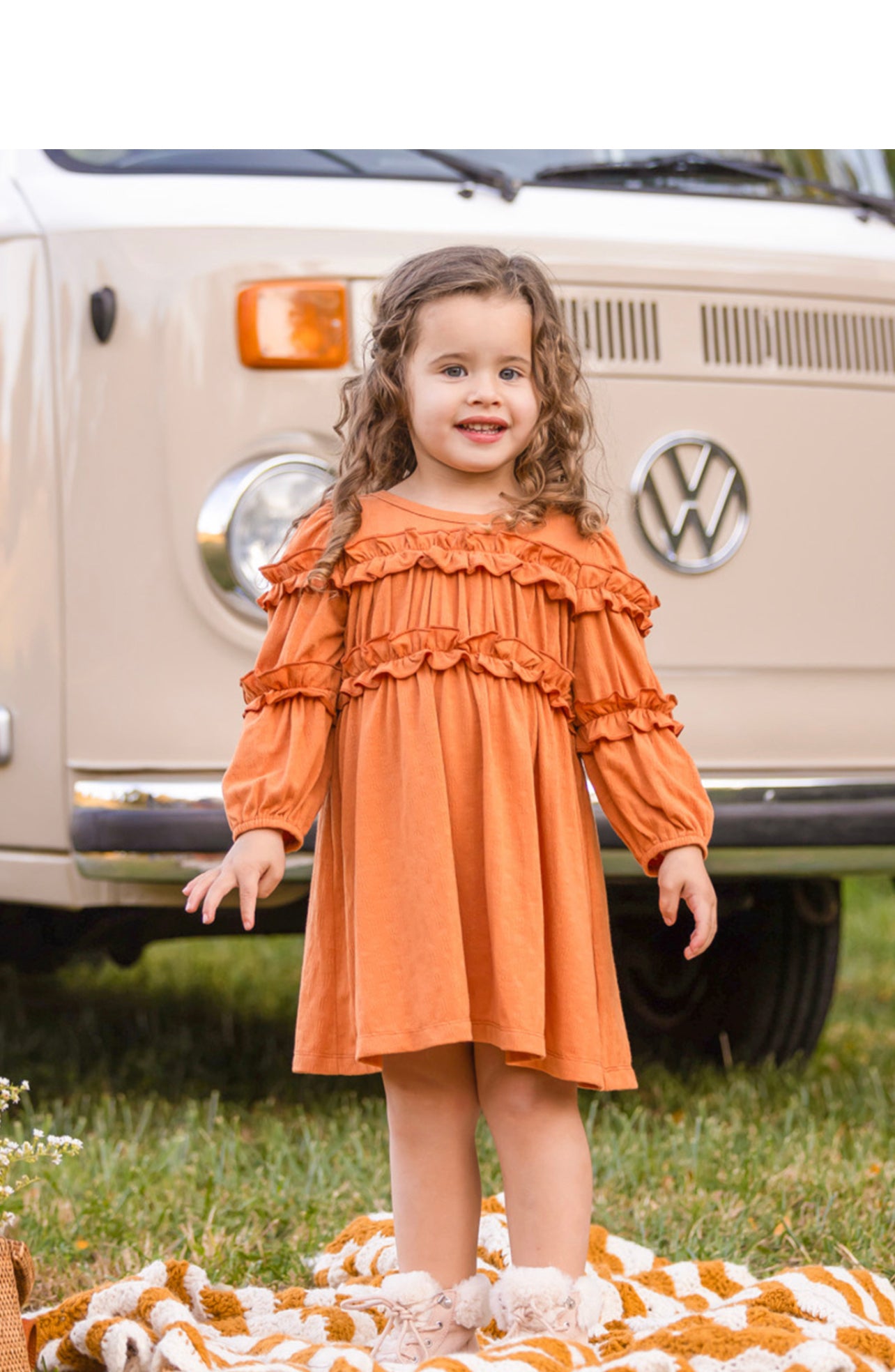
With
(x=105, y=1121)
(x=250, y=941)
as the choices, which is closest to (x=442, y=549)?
(x=105, y=1121)

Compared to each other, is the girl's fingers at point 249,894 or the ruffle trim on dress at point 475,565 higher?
the ruffle trim on dress at point 475,565

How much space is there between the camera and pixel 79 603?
111 inches

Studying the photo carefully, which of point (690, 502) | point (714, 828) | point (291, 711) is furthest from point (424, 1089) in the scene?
point (690, 502)

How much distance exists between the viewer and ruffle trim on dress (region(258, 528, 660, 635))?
200cm

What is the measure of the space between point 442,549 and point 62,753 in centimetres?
111

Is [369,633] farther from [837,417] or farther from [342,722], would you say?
[837,417]

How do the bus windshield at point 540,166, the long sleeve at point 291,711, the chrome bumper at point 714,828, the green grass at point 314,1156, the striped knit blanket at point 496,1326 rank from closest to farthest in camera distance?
the striped knit blanket at point 496,1326
the long sleeve at point 291,711
the green grass at point 314,1156
the chrome bumper at point 714,828
the bus windshield at point 540,166

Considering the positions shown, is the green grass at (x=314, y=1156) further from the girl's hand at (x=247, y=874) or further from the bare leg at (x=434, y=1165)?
the girl's hand at (x=247, y=874)

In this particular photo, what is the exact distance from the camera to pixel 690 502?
115 inches

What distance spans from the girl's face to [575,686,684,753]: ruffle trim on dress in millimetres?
336

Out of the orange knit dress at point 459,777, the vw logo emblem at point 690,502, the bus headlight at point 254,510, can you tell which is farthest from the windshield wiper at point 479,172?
the orange knit dress at point 459,777

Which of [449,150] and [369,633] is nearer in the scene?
[369,633]

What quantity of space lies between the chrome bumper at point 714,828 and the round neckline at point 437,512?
32.3 inches

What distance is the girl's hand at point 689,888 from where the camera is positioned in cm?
197
